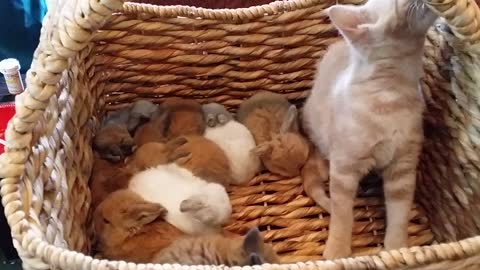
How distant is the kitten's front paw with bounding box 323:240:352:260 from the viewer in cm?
103

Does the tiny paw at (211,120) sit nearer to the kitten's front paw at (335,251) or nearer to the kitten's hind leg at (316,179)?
the kitten's hind leg at (316,179)

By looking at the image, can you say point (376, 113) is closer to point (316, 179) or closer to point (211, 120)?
point (316, 179)

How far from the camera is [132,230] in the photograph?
3.27ft

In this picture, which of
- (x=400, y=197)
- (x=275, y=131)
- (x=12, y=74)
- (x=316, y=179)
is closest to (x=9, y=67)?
(x=12, y=74)

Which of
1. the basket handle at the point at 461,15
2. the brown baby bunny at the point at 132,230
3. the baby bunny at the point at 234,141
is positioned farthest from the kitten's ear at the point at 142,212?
the basket handle at the point at 461,15

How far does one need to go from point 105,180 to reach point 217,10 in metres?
0.37

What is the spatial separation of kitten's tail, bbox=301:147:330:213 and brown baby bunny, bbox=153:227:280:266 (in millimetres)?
206

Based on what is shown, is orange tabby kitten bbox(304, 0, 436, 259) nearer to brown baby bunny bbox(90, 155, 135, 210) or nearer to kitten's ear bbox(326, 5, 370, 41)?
kitten's ear bbox(326, 5, 370, 41)

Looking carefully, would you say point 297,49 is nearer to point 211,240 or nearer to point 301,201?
point 301,201

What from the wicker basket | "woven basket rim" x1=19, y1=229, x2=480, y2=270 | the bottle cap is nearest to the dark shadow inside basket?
the wicker basket

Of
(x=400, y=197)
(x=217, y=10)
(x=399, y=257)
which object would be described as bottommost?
(x=399, y=257)

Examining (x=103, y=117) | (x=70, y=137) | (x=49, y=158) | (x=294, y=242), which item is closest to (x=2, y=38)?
(x=103, y=117)

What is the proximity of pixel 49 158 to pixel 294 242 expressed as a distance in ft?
1.37

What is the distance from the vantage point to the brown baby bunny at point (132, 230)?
0.99m
